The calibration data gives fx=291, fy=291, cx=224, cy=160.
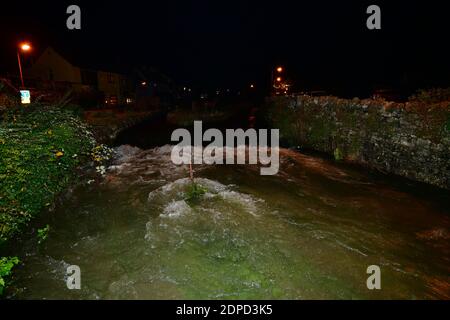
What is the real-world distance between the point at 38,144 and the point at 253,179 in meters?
8.01

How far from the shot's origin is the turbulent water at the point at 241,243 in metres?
5.82

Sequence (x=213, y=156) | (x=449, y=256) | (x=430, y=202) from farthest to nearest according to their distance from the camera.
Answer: (x=213, y=156) → (x=430, y=202) → (x=449, y=256)

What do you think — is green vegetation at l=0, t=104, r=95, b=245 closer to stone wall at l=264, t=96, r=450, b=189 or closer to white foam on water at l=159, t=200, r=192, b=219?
white foam on water at l=159, t=200, r=192, b=219

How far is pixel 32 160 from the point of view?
302 inches

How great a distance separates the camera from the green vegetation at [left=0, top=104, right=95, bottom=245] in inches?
264

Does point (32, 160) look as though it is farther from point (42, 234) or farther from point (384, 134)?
point (384, 134)

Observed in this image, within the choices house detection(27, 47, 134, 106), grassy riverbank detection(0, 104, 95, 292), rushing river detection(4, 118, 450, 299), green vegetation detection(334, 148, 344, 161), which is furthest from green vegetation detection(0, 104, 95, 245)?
house detection(27, 47, 134, 106)

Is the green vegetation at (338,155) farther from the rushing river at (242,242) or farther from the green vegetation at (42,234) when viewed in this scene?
the green vegetation at (42,234)

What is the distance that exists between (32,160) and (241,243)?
588cm

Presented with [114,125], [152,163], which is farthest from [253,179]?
[114,125]

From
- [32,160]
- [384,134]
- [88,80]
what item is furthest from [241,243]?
[88,80]

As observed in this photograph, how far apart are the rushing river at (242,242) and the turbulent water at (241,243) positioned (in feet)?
0.09
